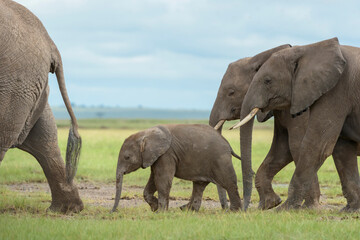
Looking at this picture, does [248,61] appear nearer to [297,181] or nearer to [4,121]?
A: [297,181]

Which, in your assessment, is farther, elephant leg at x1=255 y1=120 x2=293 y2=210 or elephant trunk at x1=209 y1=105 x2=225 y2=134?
elephant trunk at x1=209 y1=105 x2=225 y2=134

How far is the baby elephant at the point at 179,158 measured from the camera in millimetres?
8047

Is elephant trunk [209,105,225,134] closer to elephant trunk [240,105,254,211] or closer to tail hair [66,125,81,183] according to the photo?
elephant trunk [240,105,254,211]

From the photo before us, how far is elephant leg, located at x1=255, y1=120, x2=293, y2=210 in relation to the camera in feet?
28.5

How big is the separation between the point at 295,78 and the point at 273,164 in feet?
4.89

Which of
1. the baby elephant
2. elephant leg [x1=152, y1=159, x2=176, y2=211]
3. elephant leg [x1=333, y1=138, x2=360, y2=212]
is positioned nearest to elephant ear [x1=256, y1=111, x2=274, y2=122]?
the baby elephant

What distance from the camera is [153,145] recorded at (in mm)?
8055

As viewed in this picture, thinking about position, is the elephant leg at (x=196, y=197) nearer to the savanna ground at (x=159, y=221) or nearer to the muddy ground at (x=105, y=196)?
the savanna ground at (x=159, y=221)

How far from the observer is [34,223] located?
22.2 feet

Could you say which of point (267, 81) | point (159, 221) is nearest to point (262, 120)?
point (267, 81)

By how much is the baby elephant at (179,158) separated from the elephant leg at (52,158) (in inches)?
42.3

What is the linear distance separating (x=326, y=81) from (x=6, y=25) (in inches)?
148

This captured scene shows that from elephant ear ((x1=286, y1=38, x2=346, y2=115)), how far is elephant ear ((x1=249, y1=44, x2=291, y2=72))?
772 millimetres

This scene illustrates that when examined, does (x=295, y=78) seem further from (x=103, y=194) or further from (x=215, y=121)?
(x=103, y=194)
